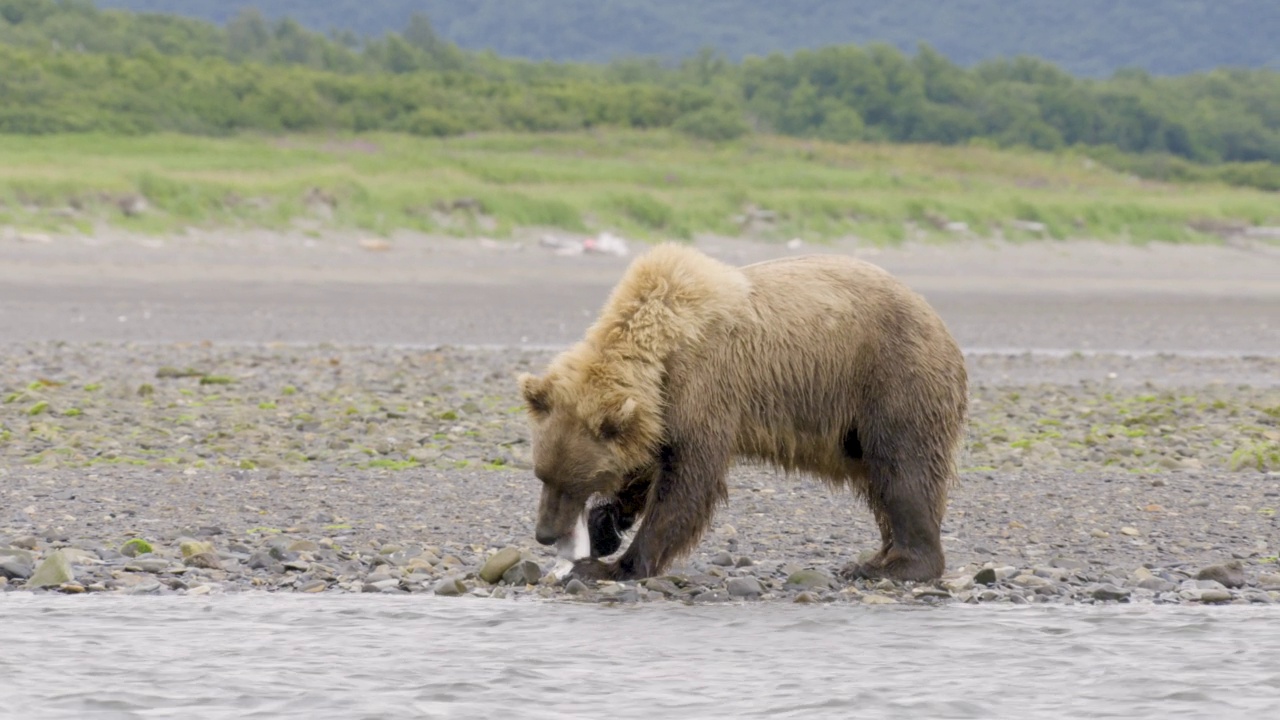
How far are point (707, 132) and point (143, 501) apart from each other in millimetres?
34153

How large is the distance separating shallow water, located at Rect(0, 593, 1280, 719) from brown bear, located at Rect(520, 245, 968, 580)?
347 millimetres

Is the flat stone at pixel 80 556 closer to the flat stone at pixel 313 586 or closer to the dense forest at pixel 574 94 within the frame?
the flat stone at pixel 313 586

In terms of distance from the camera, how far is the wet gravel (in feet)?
23.0

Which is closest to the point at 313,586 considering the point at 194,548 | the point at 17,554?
the point at 194,548

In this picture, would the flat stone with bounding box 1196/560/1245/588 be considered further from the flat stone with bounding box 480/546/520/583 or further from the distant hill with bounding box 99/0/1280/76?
the distant hill with bounding box 99/0/1280/76

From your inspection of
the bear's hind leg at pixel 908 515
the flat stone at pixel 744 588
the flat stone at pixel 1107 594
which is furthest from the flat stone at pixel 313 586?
the flat stone at pixel 1107 594

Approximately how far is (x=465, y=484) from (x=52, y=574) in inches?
103

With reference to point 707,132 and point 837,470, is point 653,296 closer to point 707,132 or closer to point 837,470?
point 837,470

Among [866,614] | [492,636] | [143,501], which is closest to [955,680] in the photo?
[866,614]

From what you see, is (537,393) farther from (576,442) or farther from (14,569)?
(14,569)

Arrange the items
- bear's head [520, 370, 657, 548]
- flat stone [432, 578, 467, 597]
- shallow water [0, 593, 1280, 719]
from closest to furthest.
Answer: shallow water [0, 593, 1280, 719], bear's head [520, 370, 657, 548], flat stone [432, 578, 467, 597]

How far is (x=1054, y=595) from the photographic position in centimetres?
700

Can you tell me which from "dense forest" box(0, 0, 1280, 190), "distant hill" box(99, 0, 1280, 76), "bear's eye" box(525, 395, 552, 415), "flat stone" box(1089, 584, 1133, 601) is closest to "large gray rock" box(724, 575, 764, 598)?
"bear's eye" box(525, 395, 552, 415)

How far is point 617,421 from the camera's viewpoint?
6617 millimetres
